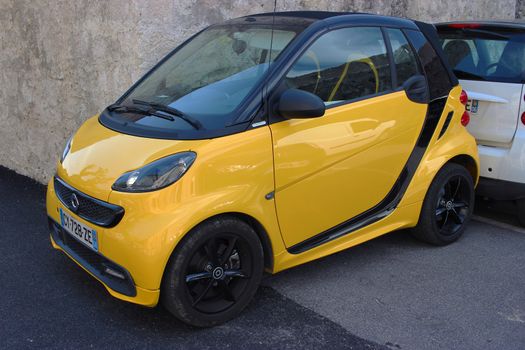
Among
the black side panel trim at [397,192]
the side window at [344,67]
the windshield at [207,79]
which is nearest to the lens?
the windshield at [207,79]

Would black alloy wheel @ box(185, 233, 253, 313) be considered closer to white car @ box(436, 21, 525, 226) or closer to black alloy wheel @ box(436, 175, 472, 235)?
black alloy wheel @ box(436, 175, 472, 235)

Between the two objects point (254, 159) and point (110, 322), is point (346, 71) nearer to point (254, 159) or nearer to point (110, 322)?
point (254, 159)

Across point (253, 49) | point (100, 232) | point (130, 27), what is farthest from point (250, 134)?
point (130, 27)

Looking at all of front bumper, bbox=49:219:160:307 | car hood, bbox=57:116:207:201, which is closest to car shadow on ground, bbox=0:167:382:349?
front bumper, bbox=49:219:160:307

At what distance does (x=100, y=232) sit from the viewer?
304cm

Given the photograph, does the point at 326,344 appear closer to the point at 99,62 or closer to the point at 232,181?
the point at 232,181

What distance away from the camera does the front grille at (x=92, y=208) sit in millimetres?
2986

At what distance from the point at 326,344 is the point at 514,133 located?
251 cm

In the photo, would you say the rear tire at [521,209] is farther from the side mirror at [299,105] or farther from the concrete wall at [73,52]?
the concrete wall at [73,52]

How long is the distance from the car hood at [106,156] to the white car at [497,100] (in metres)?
2.64

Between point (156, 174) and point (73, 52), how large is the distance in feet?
9.12

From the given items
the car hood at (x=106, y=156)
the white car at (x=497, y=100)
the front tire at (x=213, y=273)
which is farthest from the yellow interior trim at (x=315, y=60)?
the white car at (x=497, y=100)

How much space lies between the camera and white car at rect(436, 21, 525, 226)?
4.55 metres

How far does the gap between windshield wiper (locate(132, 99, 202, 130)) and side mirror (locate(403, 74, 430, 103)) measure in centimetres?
151
